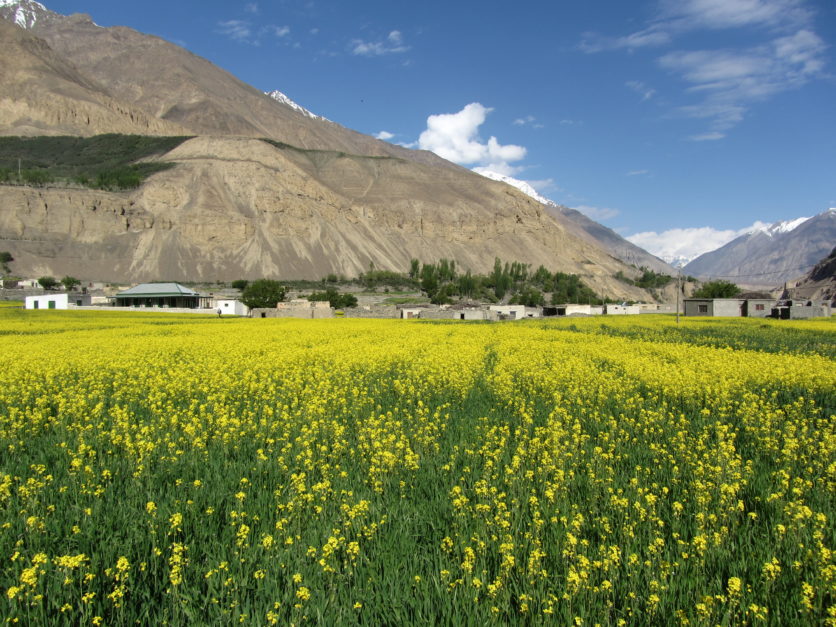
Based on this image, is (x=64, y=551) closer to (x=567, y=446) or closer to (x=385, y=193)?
(x=567, y=446)

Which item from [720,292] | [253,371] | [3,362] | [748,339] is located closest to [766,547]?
[253,371]

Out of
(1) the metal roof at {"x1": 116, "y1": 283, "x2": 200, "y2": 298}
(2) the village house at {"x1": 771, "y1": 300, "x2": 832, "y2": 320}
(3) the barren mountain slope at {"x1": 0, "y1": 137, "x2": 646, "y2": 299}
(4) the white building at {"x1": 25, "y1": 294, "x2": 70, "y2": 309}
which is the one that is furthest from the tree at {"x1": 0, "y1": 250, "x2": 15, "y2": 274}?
(2) the village house at {"x1": 771, "y1": 300, "x2": 832, "y2": 320}

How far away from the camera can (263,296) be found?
264 ft

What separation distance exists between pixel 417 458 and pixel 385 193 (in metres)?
186

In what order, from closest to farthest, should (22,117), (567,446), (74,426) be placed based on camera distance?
(567,446), (74,426), (22,117)

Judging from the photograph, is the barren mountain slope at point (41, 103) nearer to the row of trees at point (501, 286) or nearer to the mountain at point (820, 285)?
the row of trees at point (501, 286)

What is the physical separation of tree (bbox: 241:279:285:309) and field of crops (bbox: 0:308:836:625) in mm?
68475

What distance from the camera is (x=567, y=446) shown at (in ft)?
22.1

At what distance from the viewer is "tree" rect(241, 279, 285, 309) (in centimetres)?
7712

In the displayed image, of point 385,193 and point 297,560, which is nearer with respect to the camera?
point 297,560

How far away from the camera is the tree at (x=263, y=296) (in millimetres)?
77125

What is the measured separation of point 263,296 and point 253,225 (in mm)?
60535

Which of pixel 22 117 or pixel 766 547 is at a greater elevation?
pixel 22 117

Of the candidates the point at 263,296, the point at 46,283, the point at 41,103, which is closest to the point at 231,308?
the point at 263,296
